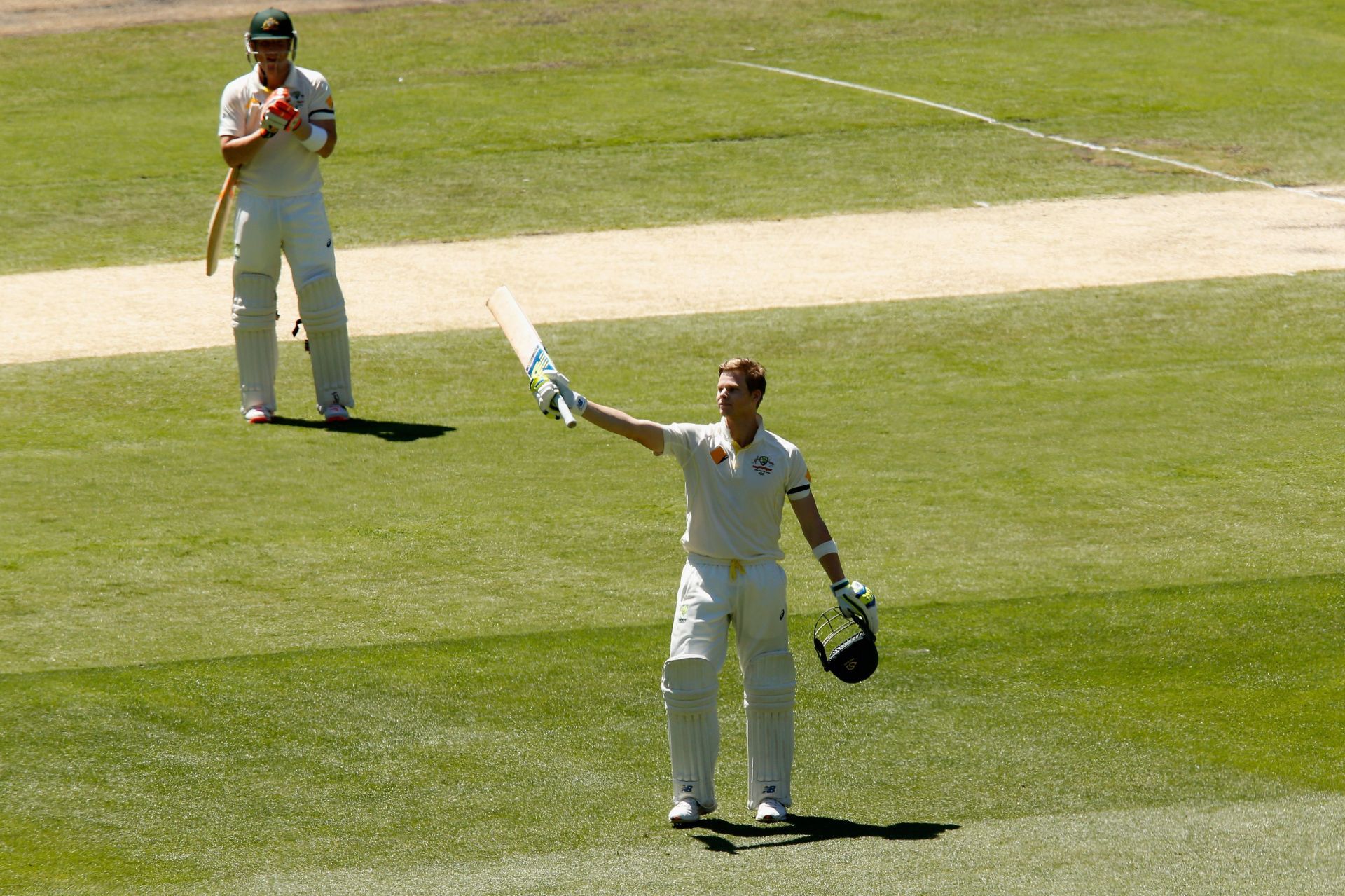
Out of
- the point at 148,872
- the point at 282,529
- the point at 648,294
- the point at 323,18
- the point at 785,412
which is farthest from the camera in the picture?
the point at 323,18

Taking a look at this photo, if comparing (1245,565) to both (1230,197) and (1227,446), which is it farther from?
(1230,197)

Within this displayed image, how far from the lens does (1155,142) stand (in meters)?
23.0

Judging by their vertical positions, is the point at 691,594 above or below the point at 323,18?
below

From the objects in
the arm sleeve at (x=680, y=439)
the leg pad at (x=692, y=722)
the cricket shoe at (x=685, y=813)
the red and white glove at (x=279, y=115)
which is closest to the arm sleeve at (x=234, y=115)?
the red and white glove at (x=279, y=115)

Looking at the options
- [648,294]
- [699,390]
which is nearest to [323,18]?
[648,294]

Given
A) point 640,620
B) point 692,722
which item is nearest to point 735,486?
point 692,722

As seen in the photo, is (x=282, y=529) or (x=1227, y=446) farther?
(x=1227, y=446)

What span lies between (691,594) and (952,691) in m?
2.09

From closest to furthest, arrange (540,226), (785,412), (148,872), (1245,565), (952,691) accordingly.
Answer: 1. (148,872)
2. (952,691)
3. (1245,565)
4. (785,412)
5. (540,226)

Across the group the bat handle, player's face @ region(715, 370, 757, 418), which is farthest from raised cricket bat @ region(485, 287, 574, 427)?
player's face @ region(715, 370, 757, 418)

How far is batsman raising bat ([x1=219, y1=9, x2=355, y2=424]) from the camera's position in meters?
13.4

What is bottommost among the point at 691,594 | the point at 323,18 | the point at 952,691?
the point at 952,691

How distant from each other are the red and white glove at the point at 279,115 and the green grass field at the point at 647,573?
2.34 meters

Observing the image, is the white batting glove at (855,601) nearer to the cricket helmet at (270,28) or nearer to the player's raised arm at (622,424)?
the player's raised arm at (622,424)
